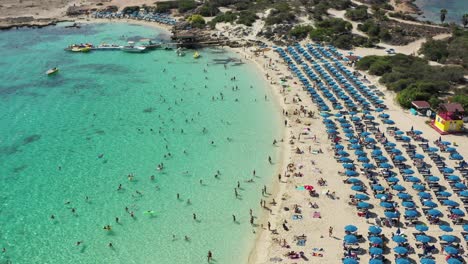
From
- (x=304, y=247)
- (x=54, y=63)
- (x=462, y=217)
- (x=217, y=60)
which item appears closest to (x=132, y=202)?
(x=304, y=247)

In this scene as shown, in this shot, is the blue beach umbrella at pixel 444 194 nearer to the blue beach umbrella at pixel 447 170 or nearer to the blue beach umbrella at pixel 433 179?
the blue beach umbrella at pixel 433 179

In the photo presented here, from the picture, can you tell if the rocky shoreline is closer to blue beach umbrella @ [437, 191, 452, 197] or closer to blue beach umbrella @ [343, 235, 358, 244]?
blue beach umbrella @ [343, 235, 358, 244]

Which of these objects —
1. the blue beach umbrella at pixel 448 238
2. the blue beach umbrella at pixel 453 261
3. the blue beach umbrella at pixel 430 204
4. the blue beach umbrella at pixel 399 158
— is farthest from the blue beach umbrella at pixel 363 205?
the blue beach umbrella at pixel 399 158

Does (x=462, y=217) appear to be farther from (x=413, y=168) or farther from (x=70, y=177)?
(x=70, y=177)

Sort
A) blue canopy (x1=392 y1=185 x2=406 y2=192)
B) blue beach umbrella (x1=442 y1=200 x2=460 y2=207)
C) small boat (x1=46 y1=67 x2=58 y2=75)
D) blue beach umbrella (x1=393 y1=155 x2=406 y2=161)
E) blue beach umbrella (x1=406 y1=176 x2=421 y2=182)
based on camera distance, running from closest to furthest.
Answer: blue beach umbrella (x1=442 y1=200 x2=460 y2=207) → blue canopy (x1=392 y1=185 x2=406 y2=192) → blue beach umbrella (x1=406 y1=176 x2=421 y2=182) → blue beach umbrella (x1=393 y1=155 x2=406 y2=161) → small boat (x1=46 y1=67 x2=58 y2=75)

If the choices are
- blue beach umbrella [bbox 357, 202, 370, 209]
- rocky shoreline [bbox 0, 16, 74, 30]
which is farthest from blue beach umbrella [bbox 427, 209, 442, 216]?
rocky shoreline [bbox 0, 16, 74, 30]

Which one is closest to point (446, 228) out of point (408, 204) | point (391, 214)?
point (408, 204)

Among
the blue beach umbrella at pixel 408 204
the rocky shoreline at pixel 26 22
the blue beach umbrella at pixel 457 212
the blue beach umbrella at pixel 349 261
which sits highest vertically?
the rocky shoreline at pixel 26 22
